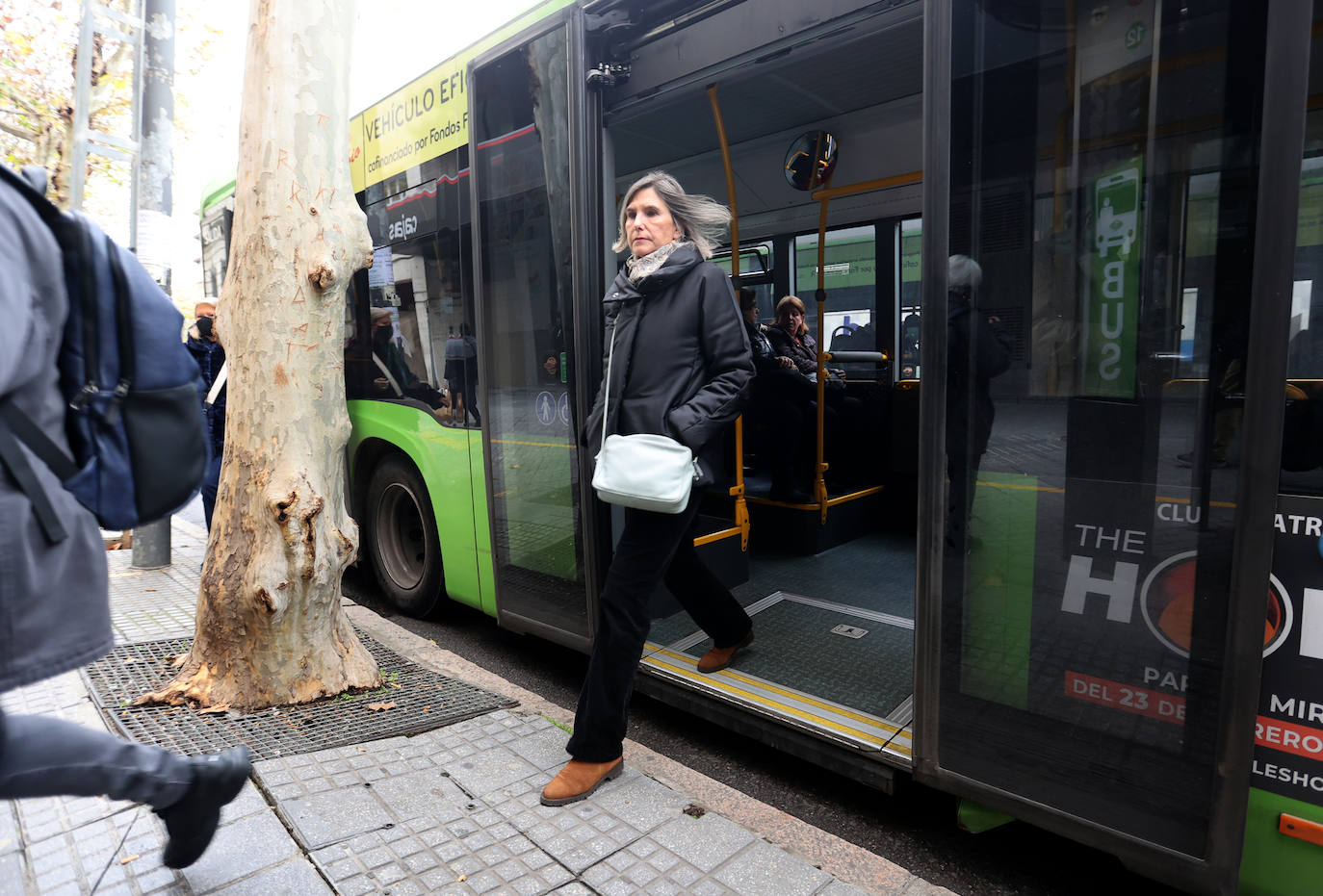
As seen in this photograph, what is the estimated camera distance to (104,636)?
4.93 feet

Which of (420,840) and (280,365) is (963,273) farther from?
(280,365)

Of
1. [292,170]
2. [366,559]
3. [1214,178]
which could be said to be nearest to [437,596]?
[366,559]

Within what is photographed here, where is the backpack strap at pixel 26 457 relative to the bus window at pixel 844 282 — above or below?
below

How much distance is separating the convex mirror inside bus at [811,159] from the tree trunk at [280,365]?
3287 millimetres

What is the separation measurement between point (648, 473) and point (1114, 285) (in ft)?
4.51

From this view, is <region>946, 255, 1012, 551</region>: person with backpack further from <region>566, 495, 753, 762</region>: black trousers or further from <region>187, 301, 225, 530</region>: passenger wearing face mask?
<region>187, 301, 225, 530</region>: passenger wearing face mask

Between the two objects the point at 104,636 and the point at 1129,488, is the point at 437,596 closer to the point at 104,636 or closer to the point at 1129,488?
Result: the point at 104,636

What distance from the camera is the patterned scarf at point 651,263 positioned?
105 inches

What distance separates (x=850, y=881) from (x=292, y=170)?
10.9 feet

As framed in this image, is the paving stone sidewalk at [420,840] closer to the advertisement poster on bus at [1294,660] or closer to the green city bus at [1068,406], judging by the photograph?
the green city bus at [1068,406]

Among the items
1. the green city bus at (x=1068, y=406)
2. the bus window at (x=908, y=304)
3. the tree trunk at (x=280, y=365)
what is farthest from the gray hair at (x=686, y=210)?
the bus window at (x=908, y=304)

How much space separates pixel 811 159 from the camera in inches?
224

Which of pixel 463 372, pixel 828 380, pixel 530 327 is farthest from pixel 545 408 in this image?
pixel 828 380

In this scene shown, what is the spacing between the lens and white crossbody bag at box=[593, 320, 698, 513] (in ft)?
8.25
